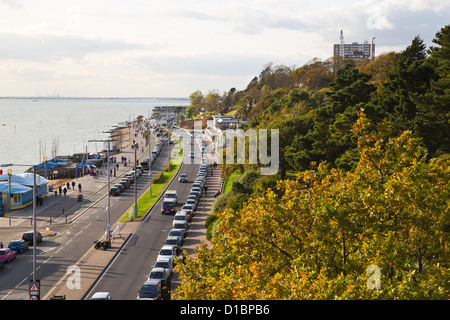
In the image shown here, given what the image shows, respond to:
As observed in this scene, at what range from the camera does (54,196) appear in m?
65.6

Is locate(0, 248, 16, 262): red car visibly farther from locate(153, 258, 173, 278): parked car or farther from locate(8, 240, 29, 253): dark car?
locate(153, 258, 173, 278): parked car

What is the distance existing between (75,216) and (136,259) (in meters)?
18.5

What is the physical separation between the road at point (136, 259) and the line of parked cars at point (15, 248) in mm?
8253

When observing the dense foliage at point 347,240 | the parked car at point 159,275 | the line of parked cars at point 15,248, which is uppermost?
the dense foliage at point 347,240

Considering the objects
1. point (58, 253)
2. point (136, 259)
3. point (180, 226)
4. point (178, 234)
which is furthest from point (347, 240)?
point (58, 253)

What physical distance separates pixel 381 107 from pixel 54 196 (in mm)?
45470

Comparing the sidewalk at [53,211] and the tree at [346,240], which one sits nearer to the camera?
the tree at [346,240]

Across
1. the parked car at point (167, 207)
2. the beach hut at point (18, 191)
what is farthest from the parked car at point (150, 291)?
the beach hut at point (18, 191)

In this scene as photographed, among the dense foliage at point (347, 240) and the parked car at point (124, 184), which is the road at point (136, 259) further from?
the dense foliage at point (347, 240)

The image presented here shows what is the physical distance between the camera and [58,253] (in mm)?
39438

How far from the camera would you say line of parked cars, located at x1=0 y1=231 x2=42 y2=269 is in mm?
36375

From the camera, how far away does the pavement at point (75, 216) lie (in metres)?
31.8
